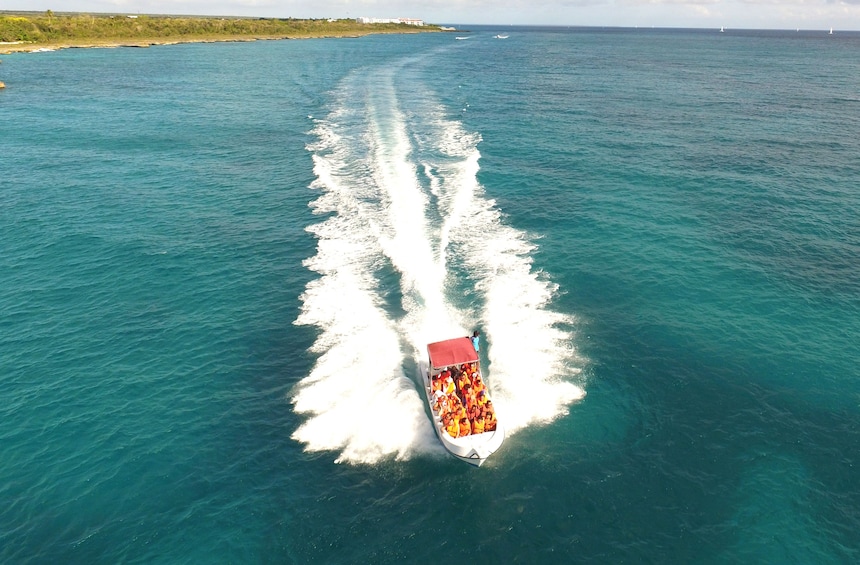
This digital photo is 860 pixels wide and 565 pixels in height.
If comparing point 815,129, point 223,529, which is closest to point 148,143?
point 223,529

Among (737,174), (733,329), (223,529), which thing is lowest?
(223,529)

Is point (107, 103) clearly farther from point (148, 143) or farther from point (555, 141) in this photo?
point (555, 141)

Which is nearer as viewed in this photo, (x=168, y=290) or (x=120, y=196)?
(x=168, y=290)

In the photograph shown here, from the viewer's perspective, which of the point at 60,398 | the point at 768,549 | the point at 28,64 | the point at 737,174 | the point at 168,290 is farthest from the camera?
the point at 28,64

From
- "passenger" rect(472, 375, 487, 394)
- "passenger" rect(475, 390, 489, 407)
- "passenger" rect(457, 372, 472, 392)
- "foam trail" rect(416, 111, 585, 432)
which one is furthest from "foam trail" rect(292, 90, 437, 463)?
"foam trail" rect(416, 111, 585, 432)

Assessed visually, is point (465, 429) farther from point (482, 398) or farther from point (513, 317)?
point (513, 317)

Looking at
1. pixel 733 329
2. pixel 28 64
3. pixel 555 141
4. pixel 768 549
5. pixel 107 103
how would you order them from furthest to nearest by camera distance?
pixel 28 64 → pixel 107 103 → pixel 555 141 → pixel 733 329 → pixel 768 549

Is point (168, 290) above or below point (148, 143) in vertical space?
below
